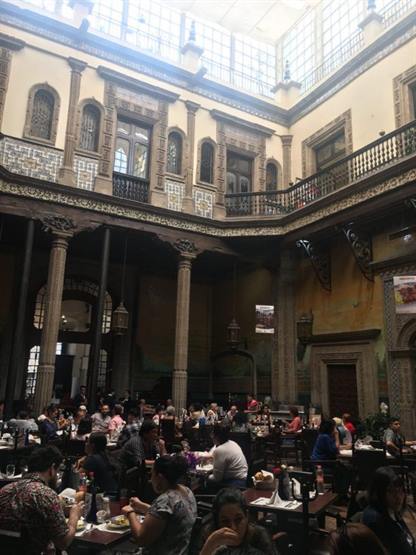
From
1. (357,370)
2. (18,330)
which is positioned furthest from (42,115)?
(357,370)

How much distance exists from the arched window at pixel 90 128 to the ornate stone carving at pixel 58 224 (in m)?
2.60

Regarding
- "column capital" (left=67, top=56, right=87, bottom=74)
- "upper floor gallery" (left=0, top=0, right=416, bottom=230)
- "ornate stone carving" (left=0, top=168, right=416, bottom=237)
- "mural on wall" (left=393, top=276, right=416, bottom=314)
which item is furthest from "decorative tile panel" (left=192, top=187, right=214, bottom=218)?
"mural on wall" (left=393, top=276, right=416, bottom=314)

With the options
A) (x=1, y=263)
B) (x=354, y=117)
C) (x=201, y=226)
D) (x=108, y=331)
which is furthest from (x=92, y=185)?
(x=354, y=117)

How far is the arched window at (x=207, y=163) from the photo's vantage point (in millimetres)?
16594

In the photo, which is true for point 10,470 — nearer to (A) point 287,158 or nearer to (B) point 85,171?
(B) point 85,171

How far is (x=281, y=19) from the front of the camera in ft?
63.1

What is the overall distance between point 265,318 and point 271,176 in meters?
5.98

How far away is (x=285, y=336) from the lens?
51.3ft

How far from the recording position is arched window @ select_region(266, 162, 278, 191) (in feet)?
58.9

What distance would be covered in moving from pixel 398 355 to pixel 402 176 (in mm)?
4446

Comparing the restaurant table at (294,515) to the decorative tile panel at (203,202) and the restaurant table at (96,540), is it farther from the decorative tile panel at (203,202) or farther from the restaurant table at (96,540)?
the decorative tile panel at (203,202)

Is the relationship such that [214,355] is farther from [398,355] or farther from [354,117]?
[354,117]

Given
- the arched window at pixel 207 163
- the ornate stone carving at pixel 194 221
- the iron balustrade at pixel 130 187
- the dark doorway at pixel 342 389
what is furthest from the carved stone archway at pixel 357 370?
the iron balustrade at pixel 130 187

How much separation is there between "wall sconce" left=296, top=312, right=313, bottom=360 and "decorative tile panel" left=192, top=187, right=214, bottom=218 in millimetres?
4596
